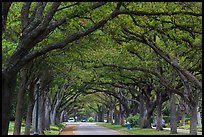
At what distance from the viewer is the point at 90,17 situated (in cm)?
1580

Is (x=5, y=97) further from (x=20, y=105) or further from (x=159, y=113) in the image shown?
(x=159, y=113)

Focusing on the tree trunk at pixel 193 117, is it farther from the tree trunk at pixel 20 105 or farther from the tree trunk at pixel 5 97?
the tree trunk at pixel 5 97

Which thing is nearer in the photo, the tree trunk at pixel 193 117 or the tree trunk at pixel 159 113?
the tree trunk at pixel 193 117

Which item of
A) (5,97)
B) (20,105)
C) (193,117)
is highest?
(20,105)

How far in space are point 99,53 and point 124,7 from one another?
41.3 feet

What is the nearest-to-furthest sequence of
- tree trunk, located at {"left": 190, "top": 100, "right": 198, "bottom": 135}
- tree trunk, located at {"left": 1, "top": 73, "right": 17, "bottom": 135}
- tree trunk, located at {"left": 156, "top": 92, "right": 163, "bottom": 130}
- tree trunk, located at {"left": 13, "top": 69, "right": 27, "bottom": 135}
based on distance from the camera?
1. tree trunk, located at {"left": 1, "top": 73, "right": 17, "bottom": 135}
2. tree trunk, located at {"left": 13, "top": 69, "right": 27, "bottom": 135}
3. tree trunk, located at {"left": 190, "top": 100, "right": 198, "bottom": 135}
4. tree trunk, located at {"left": 156, "top": 92, "right": 163, "bottom": 130}

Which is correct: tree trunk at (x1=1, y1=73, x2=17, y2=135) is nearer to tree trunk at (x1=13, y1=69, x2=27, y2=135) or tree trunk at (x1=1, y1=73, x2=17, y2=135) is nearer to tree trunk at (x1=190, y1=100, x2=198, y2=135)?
tree trunk at (x1=13, y1=69, x2=27, y2=135)

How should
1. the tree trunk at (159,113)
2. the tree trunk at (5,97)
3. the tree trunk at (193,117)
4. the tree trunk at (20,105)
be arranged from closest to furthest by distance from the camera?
the tree trunk at (5,97), the tree trunk at (20,105), the tree trunk at (193,117), the tree trunk at (159,113)

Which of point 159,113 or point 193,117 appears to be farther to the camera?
point 159,113

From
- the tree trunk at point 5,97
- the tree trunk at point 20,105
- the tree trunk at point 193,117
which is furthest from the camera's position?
A: the tree trunk at point 193,117

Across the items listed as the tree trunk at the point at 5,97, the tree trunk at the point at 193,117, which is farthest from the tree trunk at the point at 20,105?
the tree trunk at the point at 193,117

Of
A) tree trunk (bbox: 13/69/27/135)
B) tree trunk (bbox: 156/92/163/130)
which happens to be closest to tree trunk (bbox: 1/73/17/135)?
tree trunk (bbox: 13/69/27/135)

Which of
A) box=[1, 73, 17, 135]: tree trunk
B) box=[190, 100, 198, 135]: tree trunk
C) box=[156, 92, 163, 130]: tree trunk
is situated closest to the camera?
box=[1, 73, 17, 135]: tree trunk

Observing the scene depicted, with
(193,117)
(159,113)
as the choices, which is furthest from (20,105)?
(159,113)
